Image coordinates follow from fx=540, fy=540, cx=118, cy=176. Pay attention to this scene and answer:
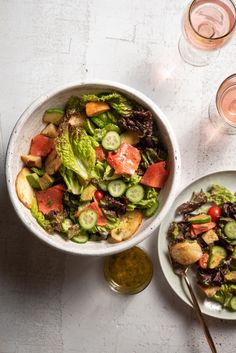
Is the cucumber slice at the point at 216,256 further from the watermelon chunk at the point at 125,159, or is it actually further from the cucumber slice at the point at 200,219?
the watermelon chunk at the point at 125,159

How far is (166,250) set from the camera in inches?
95.3

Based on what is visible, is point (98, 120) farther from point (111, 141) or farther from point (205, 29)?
point (205, 29)

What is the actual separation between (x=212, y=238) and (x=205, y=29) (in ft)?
3.09

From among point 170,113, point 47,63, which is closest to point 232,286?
point 170,113

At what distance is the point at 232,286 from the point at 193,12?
122 cm

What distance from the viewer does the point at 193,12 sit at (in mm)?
2359

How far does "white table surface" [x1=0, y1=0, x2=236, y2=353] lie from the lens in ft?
8.11

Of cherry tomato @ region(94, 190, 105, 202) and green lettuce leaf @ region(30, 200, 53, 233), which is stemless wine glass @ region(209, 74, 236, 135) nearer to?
cherry tomato @ region(94, 190, 105, 202)

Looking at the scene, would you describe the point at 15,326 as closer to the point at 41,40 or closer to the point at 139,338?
the point at 139,338

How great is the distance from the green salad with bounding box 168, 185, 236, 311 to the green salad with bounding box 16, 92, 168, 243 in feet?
0.94

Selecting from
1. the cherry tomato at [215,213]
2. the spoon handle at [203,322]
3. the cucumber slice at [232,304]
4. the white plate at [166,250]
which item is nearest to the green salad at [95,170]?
the white plate at [166,250]

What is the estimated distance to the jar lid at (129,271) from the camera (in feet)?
8.05

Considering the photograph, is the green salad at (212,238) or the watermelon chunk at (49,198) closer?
the watermelon chunk at (49,198)

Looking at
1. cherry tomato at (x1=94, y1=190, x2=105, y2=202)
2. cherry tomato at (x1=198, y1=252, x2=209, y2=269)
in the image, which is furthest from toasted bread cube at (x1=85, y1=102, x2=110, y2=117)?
cherry tomato at (x1=198, y1=252, x2=209, y2=269)
